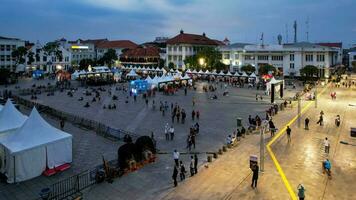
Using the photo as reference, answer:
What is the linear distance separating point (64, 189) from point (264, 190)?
928 centimetres

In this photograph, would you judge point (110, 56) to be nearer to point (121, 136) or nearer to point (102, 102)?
point (102, 102)

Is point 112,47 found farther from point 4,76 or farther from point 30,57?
point 4,76

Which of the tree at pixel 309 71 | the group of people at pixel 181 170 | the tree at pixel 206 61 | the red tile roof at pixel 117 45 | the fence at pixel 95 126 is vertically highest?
the red tile roof at pixel 117 45

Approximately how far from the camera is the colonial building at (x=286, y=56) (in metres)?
70.9

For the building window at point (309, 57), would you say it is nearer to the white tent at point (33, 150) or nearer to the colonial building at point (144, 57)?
the colonial building at point (144, 57)

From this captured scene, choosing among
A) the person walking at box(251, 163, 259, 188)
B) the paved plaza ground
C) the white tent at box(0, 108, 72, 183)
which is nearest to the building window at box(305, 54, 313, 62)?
the paved plaza ground

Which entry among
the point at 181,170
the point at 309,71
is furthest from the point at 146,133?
the point at 309,71

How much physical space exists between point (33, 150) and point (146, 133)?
9921mm

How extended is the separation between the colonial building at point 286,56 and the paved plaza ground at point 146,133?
31.5 meters

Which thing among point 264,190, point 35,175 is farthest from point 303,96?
point 35,175

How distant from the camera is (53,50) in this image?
289 feet

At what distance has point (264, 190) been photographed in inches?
563

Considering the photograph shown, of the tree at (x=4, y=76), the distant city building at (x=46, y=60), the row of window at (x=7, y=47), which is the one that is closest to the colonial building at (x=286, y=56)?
the distant city building at (x=46, y=60)

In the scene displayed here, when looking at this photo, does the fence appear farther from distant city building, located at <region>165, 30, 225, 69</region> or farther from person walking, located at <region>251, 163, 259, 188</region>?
distant city building, located at <region>165, 30, 225, 69</region>
